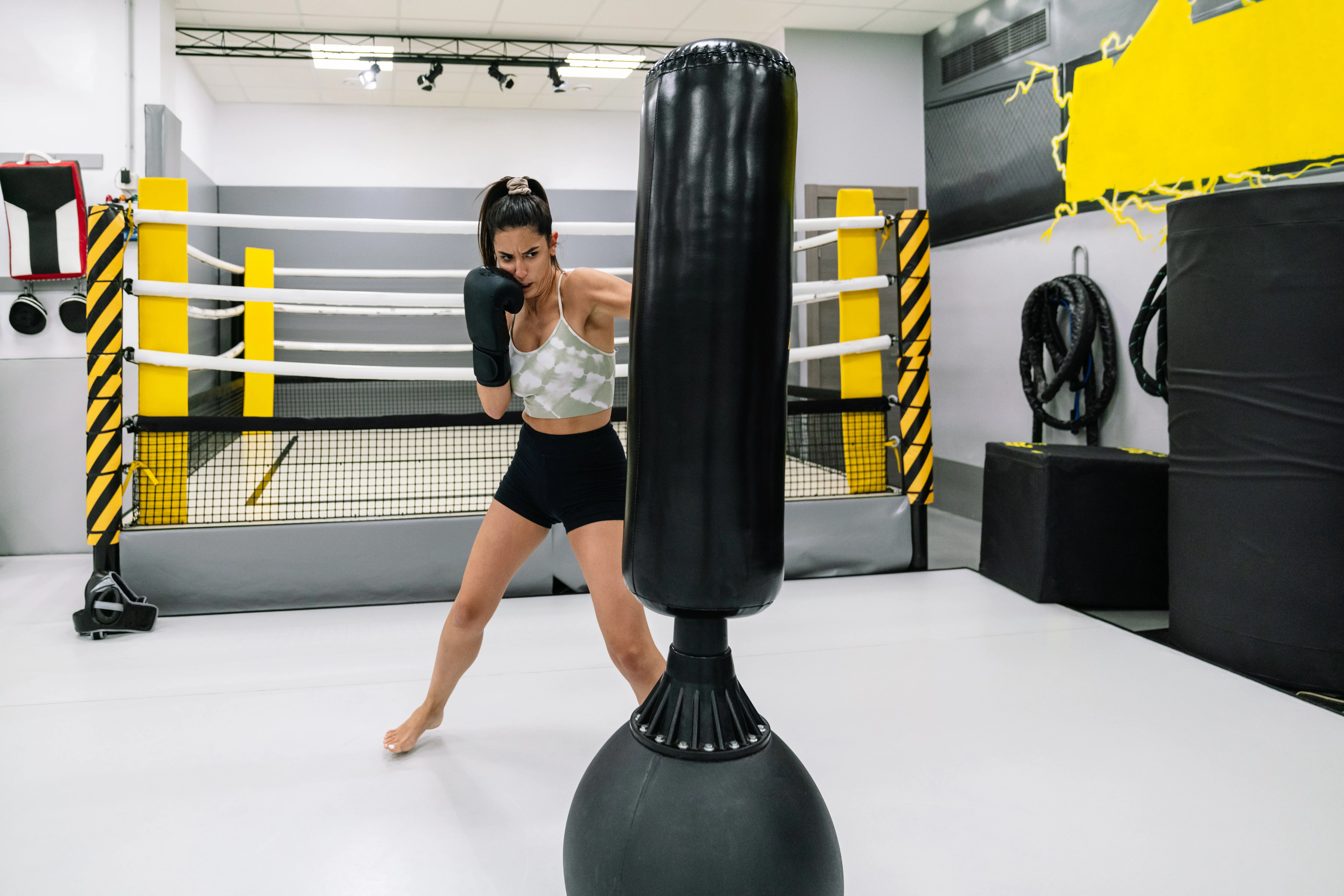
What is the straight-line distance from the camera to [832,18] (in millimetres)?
5906

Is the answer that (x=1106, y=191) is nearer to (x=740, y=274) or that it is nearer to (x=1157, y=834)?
(x=1157, y=834)

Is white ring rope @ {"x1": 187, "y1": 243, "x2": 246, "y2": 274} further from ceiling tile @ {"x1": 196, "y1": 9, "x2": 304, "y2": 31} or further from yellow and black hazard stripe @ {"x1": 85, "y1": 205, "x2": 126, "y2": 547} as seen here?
→ ceiling tile @ {"x1": 196, "y1": 9, "x2": 304, "y2": 31}

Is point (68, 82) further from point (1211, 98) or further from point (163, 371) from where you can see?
point (1211, 98)

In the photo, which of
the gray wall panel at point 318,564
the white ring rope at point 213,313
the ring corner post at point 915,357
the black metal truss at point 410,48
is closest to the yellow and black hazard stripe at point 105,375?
the gray wall panel at point 318,564

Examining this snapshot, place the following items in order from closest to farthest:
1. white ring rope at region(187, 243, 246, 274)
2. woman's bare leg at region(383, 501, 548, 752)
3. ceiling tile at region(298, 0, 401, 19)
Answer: woman's bare leg at region(383, 501, 548, 752)
white ring rope at region(187, 243, 246, 274)
ceiling tile at region(298, 0, 401, 19)

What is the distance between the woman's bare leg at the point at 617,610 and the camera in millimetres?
1635

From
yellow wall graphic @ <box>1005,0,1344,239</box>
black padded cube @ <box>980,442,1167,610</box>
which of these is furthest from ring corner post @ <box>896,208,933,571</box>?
yellow wall graphic @ <box>1005,0,1344,239</box>

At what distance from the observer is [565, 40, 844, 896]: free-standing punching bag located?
92 cm

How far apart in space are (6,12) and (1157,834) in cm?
575

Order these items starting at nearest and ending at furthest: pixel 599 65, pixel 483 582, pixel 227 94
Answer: pixel 483 582, pixel 599 65, pixel 227 94

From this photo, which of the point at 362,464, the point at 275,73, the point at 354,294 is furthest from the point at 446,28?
the point at 354,294

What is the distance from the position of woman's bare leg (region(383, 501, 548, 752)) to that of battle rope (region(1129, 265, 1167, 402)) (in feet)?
9.51

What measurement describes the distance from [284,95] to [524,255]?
27.7 ft

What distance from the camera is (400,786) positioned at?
185 centimetres
